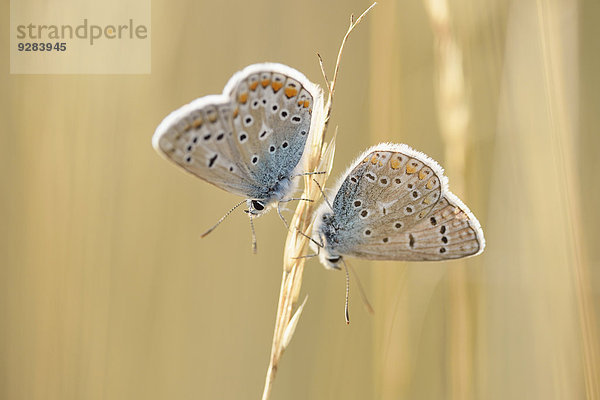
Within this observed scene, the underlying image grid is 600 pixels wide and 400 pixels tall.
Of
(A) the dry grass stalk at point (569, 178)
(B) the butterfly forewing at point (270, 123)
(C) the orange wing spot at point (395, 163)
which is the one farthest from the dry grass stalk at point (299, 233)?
(A) the dry grass stalk at point (569, 178)

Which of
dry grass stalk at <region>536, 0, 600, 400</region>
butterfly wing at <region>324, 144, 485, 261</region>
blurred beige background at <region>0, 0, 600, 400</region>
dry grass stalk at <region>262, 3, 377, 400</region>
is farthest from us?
blurred beige background at <region>0, 0, 600, 400</region>

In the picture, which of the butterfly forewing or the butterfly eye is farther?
the butterfly eye

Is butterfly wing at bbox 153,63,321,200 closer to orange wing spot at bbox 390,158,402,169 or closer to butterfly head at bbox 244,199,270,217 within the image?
butterfly head at bbox 244,199,270,217

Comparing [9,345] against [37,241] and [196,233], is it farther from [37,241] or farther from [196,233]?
[196,233]

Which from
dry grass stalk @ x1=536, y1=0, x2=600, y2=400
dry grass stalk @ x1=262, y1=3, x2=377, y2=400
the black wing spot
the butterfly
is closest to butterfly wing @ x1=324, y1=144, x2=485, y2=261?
the butterfly

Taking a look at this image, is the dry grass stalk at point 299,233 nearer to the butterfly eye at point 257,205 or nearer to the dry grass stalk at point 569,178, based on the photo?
the butterfly eye at point 257,205

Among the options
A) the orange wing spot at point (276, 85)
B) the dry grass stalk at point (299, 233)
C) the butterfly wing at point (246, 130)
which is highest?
the orange wing spot at point (276, 85)

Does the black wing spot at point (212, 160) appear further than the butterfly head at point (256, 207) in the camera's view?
No
